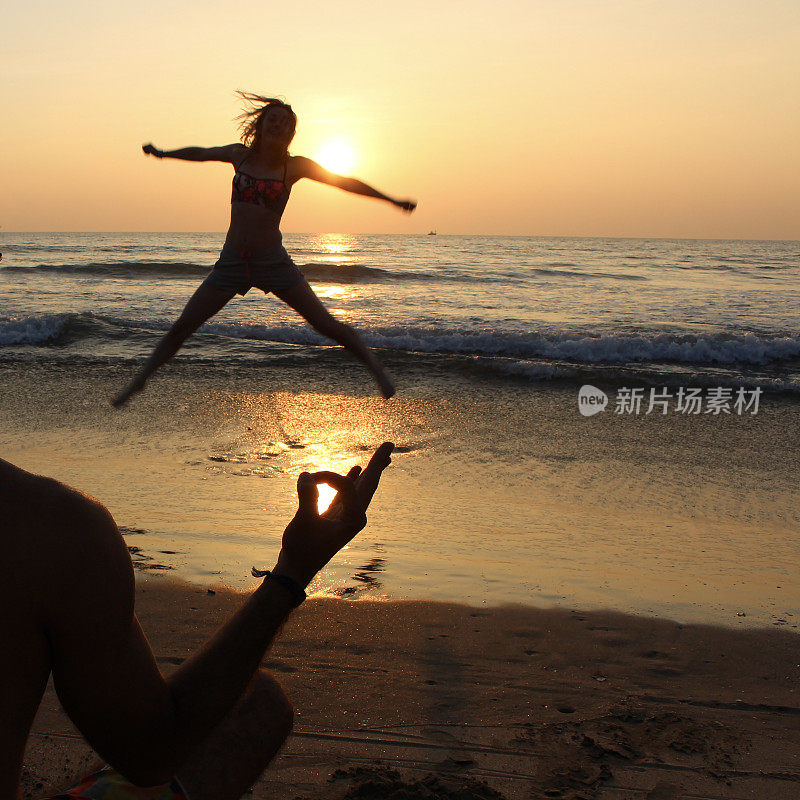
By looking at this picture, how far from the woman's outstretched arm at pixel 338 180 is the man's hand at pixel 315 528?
2.76 m

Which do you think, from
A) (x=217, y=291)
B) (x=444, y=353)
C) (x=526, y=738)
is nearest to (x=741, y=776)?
(x=526, y=738)

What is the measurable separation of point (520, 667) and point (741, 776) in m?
1.08

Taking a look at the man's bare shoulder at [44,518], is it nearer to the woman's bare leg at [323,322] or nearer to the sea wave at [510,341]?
the woman's bare leg at [323,322]

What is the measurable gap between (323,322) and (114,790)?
3085 mm

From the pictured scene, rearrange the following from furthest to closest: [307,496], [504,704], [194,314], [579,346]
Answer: [579,346] → [194,314] → [504,704] → [307,496]

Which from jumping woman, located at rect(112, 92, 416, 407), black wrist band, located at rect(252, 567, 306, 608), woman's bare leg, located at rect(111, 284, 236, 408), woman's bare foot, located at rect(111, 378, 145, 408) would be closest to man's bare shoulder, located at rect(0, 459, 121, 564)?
black wrist band, located at rect(252, 567, 306, 608)

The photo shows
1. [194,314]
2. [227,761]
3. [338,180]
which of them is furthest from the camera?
[194,314]

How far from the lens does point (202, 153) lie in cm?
403

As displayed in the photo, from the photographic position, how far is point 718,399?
11.4 metres

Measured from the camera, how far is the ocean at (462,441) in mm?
5121

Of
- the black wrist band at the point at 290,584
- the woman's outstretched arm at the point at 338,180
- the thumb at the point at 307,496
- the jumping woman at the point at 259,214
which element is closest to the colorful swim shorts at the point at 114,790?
the black wrist band at the point at 290,584

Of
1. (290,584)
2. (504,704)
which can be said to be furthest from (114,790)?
(504,704)

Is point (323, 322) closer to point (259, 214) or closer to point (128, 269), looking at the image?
point (259, 214)

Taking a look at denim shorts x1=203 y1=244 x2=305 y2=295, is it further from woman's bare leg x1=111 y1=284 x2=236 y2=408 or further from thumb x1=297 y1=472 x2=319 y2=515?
thumb x1=297 y1=472 x2=319 y2=515
